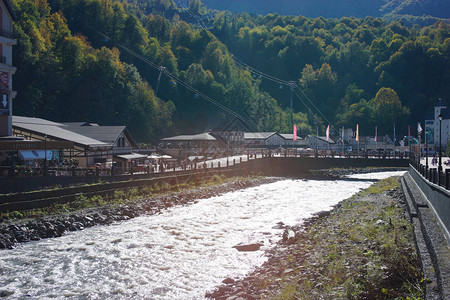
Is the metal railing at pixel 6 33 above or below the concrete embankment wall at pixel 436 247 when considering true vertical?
above

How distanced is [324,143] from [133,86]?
53.4 m

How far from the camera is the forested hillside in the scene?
82500 mm

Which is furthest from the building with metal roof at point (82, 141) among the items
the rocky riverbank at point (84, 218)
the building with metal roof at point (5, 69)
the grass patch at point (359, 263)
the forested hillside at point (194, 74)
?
the forested hillside at point (194, 74)

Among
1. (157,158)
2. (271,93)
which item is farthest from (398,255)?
(271,93)

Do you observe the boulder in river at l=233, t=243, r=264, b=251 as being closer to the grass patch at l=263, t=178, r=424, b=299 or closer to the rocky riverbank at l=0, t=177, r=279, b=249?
the grass patch at l=263, t=178, r=424, b=299

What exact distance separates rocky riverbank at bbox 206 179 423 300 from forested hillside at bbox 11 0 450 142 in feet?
232

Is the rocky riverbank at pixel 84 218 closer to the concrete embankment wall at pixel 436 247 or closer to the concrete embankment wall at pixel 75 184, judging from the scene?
the concrete embankment wall at pixel 75 184

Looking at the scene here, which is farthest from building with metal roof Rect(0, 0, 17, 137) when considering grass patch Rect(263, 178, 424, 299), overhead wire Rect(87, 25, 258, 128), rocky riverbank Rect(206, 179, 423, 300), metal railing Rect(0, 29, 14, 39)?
overhead wire Rect(87, 25, 258, 128)

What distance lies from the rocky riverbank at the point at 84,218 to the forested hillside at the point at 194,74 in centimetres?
5284

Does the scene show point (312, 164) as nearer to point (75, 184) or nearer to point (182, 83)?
point (75, 184)

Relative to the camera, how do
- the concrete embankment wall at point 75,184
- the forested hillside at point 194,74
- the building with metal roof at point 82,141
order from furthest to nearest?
the forested hillside at point 194,74 → the building with metal roof at point 82,141 → the concrete embankment wall at point 75,184

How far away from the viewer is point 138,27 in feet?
403

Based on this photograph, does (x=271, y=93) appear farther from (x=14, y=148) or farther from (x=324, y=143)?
(x=14, y=148)

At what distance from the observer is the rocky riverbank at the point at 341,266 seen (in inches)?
459
